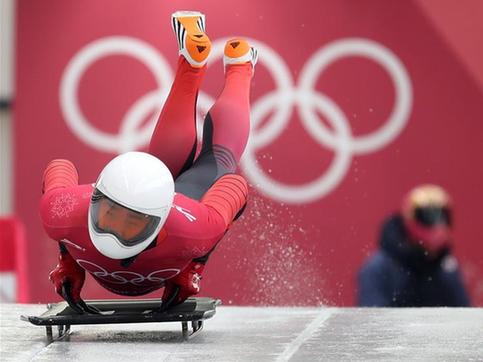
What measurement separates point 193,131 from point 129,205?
1.14m

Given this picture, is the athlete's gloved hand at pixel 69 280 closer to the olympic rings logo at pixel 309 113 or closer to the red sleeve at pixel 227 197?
the red sleeve at pixel 227 197

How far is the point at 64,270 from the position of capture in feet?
13.3

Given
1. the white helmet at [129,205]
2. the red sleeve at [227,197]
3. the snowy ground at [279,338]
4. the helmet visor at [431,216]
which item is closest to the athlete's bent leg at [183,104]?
the red sleeve at [227,197]

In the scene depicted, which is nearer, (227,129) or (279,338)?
(279,338)

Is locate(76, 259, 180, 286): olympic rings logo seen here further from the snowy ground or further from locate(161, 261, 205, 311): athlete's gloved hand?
the snowy ground

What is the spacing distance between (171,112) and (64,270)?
38.7 inches

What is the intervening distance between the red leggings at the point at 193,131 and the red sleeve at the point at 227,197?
337 millimetres

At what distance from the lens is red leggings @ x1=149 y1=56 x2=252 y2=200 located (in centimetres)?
469

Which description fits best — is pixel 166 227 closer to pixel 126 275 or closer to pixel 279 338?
pixel 126 275

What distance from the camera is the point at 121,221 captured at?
371 cm

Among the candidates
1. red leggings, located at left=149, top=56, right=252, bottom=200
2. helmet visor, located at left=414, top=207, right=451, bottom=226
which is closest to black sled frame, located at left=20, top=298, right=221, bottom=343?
red leggings, located at left=149, top=56, right=252, bottom=200

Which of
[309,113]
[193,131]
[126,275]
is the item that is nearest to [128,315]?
[126,275]

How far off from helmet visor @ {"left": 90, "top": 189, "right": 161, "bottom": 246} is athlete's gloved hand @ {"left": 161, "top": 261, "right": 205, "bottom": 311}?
36cm

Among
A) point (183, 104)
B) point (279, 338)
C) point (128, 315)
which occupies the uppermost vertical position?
point (183, 104)
